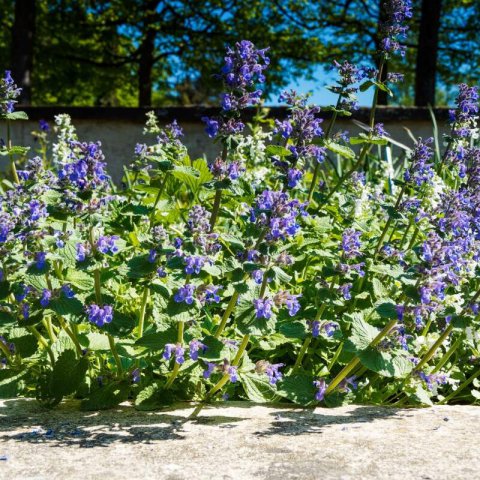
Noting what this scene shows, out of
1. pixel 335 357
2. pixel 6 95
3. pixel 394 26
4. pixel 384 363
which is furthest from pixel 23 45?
pixel 384 363

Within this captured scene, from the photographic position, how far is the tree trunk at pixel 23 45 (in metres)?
16.4

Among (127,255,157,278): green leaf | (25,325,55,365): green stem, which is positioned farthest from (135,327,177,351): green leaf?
(25,325,55,365): green stem

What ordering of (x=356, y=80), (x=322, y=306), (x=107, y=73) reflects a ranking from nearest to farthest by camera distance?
(x=322, y=306) < (x=356, y=80) < (x=107, y=73)

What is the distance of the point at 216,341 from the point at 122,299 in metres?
1.11

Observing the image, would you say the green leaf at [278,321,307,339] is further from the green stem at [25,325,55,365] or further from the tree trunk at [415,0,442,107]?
the tree trunk at [415,0,442,107]

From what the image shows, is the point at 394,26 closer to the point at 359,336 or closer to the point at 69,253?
the point at 359,336

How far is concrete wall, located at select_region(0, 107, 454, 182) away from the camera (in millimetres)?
9695

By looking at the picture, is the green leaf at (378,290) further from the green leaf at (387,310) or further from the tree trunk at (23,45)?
the tree trunk at (23,45)

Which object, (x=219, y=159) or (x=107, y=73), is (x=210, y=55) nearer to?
(x=107, y=73)

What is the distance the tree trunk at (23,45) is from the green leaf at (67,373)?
1420 cm

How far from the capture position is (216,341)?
295 centimetres

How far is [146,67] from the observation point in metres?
22.0

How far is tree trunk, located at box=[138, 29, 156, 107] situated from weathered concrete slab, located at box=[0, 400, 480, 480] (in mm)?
18747

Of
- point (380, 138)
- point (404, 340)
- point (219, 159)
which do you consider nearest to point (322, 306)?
point (404, 340)
